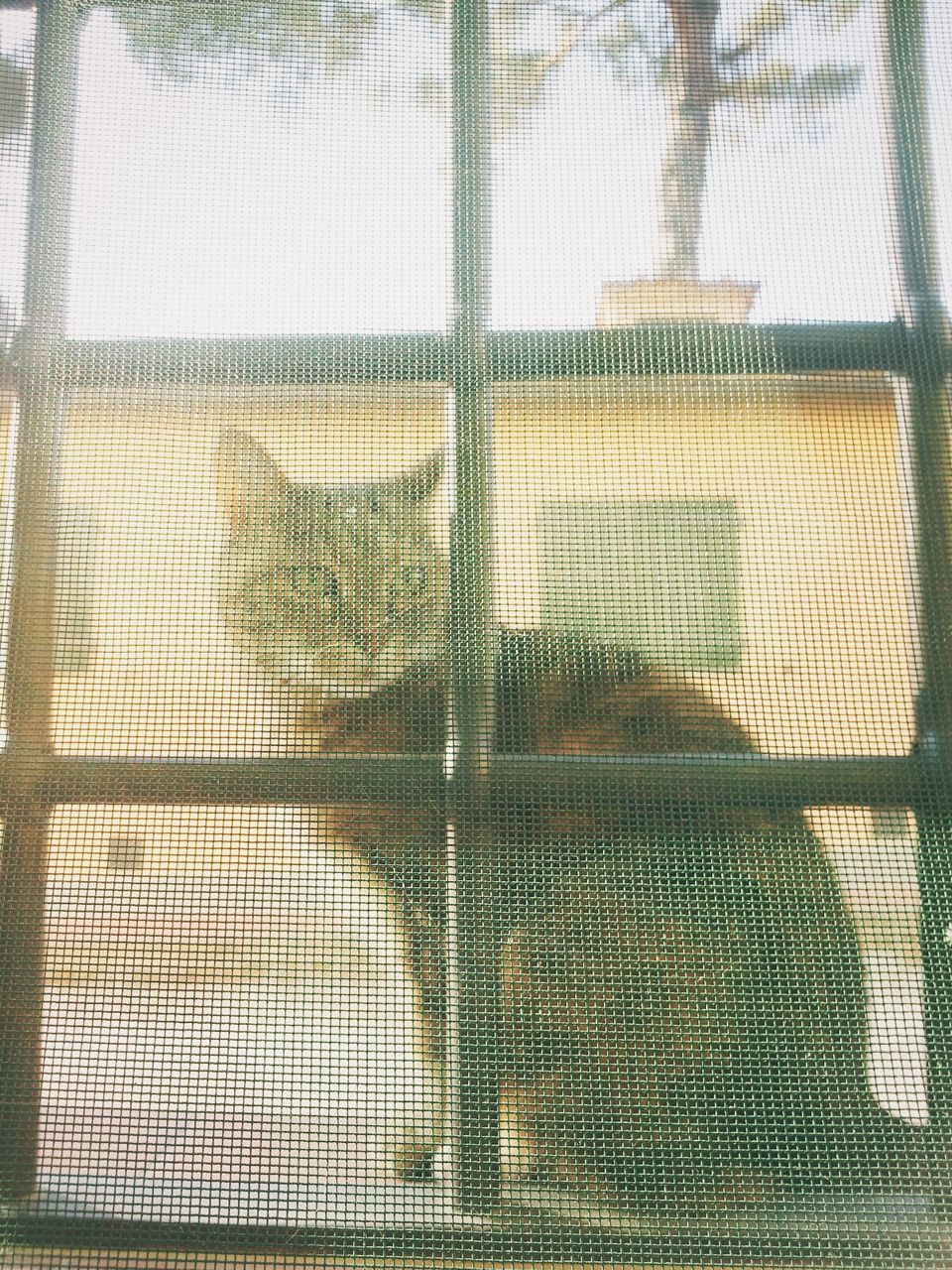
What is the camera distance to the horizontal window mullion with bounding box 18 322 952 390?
1014mm

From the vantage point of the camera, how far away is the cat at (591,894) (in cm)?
87

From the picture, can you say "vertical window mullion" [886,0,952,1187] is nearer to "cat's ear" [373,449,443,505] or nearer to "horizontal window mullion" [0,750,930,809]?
"horizontal window mullion" [0,750,930,809]

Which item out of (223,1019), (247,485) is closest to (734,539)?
(247,485)

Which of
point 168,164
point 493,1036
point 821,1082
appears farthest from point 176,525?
point 821,1082

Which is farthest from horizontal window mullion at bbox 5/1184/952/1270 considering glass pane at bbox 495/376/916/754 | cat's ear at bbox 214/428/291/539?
cat's ear at bbox 214/428/291/539

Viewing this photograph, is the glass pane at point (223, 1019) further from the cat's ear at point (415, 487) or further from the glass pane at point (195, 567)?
the cat's ear at point (415, 487)

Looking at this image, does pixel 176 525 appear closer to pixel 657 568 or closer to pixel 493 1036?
→ pixel 657 568

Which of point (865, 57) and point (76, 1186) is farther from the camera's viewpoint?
point (865, 57)

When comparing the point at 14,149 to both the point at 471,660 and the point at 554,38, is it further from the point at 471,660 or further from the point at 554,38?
the point at 471,660

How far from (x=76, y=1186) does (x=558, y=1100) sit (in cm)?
58

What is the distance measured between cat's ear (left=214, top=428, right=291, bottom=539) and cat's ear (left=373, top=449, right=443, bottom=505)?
13cm

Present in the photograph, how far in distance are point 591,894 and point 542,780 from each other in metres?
0.15

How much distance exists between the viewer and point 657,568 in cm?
100

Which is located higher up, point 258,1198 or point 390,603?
point 390,603
